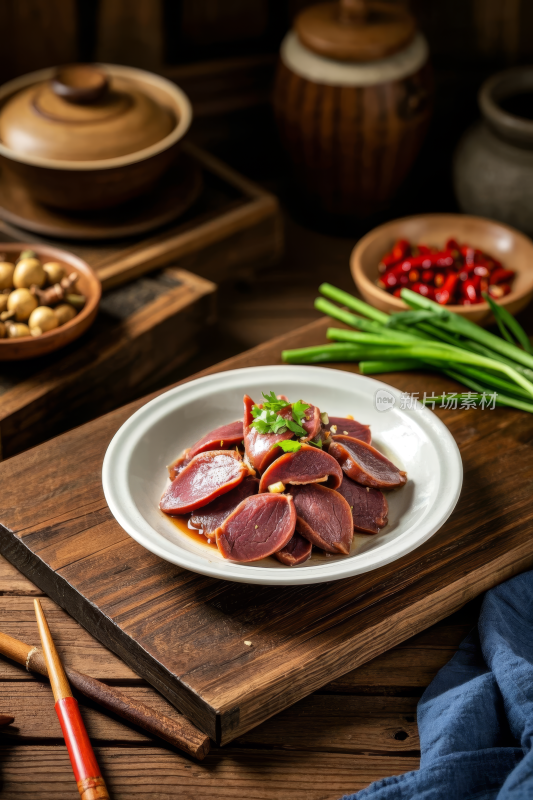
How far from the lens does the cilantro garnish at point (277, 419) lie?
164 cm

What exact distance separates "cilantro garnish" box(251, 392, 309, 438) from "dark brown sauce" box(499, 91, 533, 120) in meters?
1.99

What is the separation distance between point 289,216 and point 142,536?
7.13ft

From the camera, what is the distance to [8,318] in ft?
7.18

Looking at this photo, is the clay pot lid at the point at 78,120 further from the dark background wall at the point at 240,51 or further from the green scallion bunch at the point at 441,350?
the green scallion bunch at the point at 441,350

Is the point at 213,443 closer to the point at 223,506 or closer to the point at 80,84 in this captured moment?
the point at 223,506

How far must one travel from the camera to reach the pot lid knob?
2.58m

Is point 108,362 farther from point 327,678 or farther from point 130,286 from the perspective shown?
point 327,678

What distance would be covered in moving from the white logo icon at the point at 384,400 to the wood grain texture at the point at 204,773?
2.54 ft

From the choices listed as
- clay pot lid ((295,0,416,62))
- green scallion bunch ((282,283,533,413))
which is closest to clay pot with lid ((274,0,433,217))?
clay pot lid ((295,0,416,62))

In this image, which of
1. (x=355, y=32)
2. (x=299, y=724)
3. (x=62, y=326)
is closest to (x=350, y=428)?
(x=299, y=724)

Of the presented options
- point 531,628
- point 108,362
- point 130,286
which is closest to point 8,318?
point 108,362

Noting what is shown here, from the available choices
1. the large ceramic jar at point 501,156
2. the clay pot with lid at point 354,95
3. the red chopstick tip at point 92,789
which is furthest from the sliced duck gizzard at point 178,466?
the large ceramic jar at point 501,156

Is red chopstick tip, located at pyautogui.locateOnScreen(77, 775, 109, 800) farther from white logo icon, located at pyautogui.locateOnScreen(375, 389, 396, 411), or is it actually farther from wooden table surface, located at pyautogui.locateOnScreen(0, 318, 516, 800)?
white logo icon, located at pyautogui.locateOnScreen(375, 389, 396, 411)

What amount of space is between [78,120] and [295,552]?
1670mm
